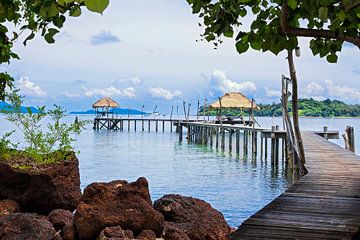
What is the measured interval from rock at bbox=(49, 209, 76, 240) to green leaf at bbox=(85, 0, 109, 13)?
17.2 ft

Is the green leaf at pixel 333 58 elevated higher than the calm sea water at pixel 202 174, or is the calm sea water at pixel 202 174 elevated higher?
the green leaf at pixel 333 58

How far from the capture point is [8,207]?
691cm

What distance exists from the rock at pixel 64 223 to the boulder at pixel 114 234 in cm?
51

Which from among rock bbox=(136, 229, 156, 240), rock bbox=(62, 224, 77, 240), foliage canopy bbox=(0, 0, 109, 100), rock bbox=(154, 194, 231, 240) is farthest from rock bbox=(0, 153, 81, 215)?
foliage canopy bbox=(0, 0, 109, 100)

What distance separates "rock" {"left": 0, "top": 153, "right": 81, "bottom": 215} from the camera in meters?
7.13

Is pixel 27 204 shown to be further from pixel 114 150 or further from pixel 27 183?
pixel 114 150

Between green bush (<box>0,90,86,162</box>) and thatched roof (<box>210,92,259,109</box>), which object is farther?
thatched roof (<box>210,92,259,109</box>)

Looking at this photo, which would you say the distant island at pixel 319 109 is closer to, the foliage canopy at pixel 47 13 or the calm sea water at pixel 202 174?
the calm sea water at pixel 202 174

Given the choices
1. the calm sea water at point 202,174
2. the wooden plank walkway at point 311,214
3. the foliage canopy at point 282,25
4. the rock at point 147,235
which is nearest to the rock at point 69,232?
the rock at point 147,235

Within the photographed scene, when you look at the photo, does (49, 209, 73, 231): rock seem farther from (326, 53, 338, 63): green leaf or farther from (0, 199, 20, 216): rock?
(326, 53, 338, 63): green leaf

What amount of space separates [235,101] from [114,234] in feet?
108

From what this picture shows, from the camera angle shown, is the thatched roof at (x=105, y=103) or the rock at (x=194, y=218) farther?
the thatched roof at (x=105, y=103)

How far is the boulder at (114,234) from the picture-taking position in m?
5.62

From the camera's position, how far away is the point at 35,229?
229 inches
